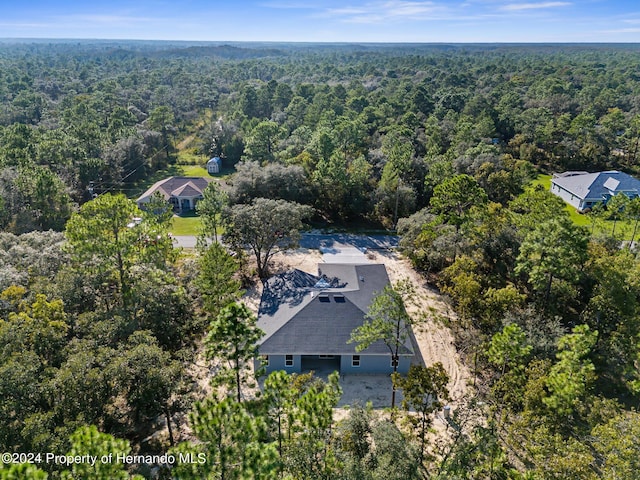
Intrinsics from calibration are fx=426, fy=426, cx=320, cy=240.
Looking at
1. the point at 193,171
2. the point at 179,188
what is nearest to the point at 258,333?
the point at 179,188

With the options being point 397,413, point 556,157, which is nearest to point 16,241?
point 397,413

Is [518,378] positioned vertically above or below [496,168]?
below

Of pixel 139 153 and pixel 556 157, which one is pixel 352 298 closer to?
pixel 139 153

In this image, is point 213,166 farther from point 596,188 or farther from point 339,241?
point 596,188

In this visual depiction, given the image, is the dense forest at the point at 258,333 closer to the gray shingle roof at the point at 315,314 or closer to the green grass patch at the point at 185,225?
the gray shingle roof at the point at 315,314

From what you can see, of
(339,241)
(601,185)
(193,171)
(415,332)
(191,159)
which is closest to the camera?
(415,332)

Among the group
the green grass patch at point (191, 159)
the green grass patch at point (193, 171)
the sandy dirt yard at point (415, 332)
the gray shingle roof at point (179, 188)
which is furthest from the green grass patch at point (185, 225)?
the green grass patch at point (191, 159)
